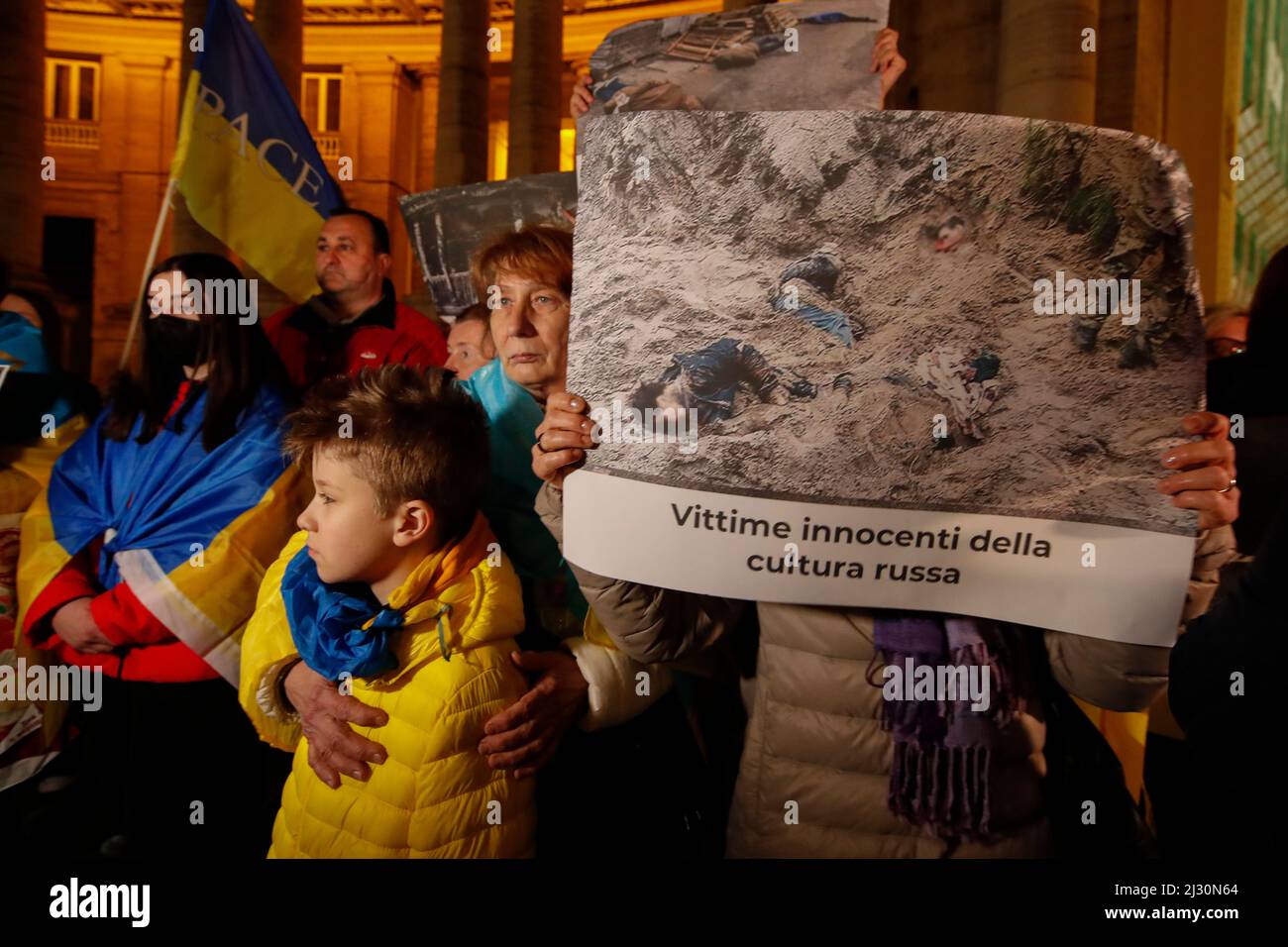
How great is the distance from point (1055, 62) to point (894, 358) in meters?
6.71

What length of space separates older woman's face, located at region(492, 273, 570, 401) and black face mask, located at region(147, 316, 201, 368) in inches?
43.3

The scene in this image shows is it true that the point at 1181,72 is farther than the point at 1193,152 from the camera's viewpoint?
Yes

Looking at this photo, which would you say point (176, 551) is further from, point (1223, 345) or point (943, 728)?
point (1223, 345)

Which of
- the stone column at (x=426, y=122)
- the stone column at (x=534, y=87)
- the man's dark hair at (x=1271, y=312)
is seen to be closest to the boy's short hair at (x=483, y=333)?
the man's dark hair at (x=1271, y=312)

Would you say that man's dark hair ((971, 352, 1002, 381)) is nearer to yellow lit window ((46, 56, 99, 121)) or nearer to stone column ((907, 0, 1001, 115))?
stone column ((907, 0, 1001, 115))

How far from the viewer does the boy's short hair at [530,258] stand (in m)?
2.31

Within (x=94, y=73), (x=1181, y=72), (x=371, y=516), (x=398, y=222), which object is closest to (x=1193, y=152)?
(x=1181, y=72)

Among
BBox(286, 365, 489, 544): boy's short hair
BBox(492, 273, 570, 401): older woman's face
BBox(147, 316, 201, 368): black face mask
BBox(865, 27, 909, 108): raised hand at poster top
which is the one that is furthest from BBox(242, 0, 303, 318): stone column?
BBox(865, 27, 909, 108): raised hand at poster top

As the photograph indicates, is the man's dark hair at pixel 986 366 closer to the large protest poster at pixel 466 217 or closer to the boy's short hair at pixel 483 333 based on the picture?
the boy's short hair at pixel 483 333

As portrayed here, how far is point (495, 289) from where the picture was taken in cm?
236

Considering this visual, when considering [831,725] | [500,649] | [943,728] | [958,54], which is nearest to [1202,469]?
[943,728]

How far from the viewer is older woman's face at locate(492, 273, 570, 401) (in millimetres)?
2299

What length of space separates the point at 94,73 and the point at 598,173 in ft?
120
